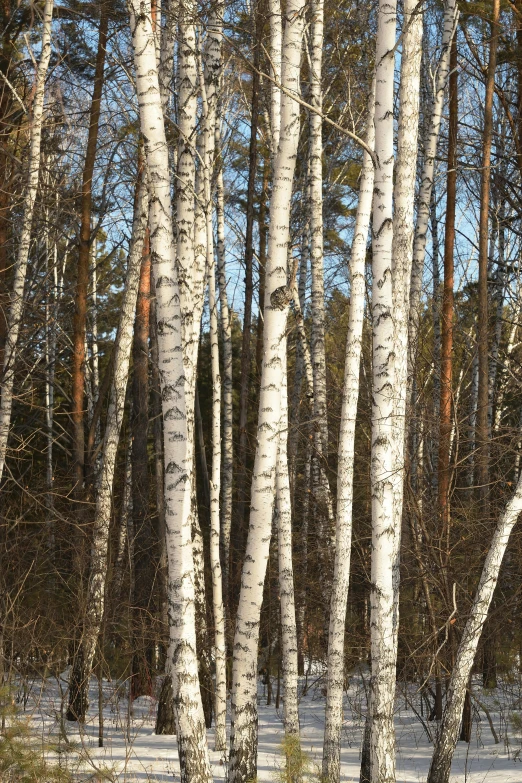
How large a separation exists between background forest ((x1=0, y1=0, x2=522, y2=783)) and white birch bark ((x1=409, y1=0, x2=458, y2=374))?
3 cm

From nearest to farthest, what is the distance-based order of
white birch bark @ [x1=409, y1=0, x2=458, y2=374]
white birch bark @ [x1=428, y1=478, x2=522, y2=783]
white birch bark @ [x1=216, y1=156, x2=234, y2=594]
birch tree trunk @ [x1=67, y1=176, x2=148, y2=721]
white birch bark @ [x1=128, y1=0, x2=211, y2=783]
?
1. white birch bark @ [x1=128, y1=0, x2=211, y2=783]
2. white birch bark @ [x1=428, y1=478, x2=522, y2=783]
3. birch tree trunk @ [x1=67, y1=176, x2=148, y2=721]
4. white birch bark @ [x1=409, y1=0, x2=458, y2=374]
5. white birch bark @ [x1=216, y1=156, x2=234, y2=594]

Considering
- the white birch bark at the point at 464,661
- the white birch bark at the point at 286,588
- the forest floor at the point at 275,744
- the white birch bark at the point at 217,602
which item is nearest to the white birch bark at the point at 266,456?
the forest floor at the point at 275,744

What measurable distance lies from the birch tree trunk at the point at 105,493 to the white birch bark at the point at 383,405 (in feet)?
11.8

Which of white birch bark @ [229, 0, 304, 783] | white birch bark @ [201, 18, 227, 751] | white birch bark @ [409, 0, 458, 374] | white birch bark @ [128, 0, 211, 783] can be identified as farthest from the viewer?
white birch bark @ [409, 0, 458, 374]

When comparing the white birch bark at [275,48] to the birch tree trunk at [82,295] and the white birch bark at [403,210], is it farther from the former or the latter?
the birch tree trunk at [82,295]

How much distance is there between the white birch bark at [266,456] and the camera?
202 inches

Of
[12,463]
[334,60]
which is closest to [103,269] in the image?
[12,463]

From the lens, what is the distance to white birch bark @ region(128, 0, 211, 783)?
15.5ft

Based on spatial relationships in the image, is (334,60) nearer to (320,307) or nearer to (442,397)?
(320,307)

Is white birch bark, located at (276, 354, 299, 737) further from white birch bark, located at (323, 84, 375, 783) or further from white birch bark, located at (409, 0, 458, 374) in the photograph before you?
white birch bark, located at (409, 0, 458, 374)

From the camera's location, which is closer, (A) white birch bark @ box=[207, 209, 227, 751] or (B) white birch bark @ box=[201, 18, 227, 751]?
(B) white birch bark @ box=[201, 18, 227, 751]

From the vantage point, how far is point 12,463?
1772 centimetres

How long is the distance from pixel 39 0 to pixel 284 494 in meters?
7.71

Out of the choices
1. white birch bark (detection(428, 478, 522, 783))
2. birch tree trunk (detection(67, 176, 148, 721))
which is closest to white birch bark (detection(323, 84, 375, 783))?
white birch bark (detection(428, 478, 522, 783))
